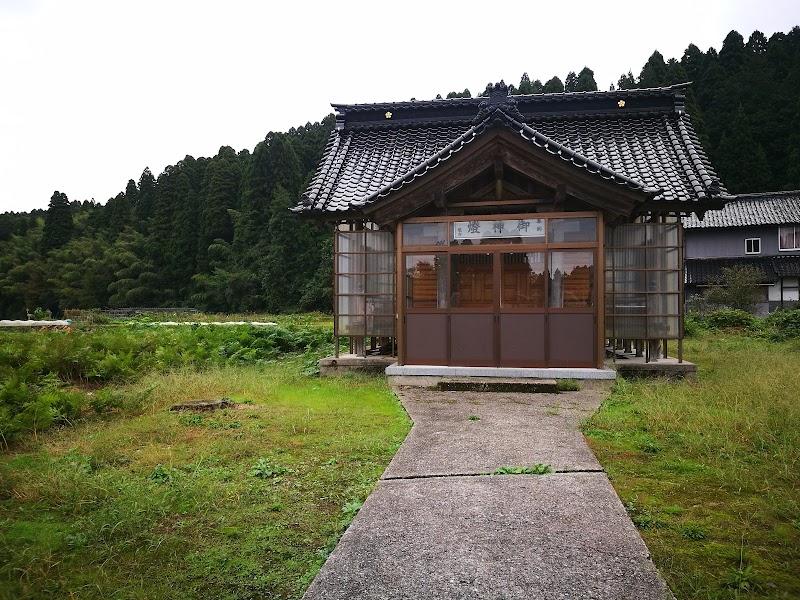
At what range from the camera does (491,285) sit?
9.68 m

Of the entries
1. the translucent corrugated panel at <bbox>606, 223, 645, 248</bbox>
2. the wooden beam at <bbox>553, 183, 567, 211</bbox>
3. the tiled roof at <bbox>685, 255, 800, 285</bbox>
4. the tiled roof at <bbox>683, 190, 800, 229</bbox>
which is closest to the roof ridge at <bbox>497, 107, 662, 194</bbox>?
the wooden beam at <bbox>553, 183, 567, 211</bbox>

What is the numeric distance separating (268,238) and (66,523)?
43.9m

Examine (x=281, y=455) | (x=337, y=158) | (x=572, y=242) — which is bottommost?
(x=281, y=455)

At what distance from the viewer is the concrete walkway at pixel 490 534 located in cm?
275

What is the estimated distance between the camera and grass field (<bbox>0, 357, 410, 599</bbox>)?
3021 mm

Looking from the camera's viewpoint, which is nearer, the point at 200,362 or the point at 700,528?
the point at 700,528

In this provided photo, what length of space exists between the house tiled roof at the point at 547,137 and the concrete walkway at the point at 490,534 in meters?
5.74

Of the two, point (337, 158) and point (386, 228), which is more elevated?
point (337, 158)

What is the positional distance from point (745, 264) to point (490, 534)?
37.4 m

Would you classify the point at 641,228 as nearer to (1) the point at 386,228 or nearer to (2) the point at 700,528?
(1) the point at 386,228

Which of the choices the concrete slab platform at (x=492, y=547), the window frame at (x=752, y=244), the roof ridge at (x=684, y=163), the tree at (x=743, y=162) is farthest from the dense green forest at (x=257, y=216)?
the concrete slab platform at (x=492, y=547)

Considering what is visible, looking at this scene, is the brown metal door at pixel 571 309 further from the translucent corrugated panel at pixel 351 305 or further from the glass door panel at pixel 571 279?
the translucent corrugated panel at pixel 351 305

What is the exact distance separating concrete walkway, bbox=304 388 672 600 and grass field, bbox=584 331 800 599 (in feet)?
0.81

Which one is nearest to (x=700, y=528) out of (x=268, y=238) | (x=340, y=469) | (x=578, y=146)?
(x=340, y=469)
